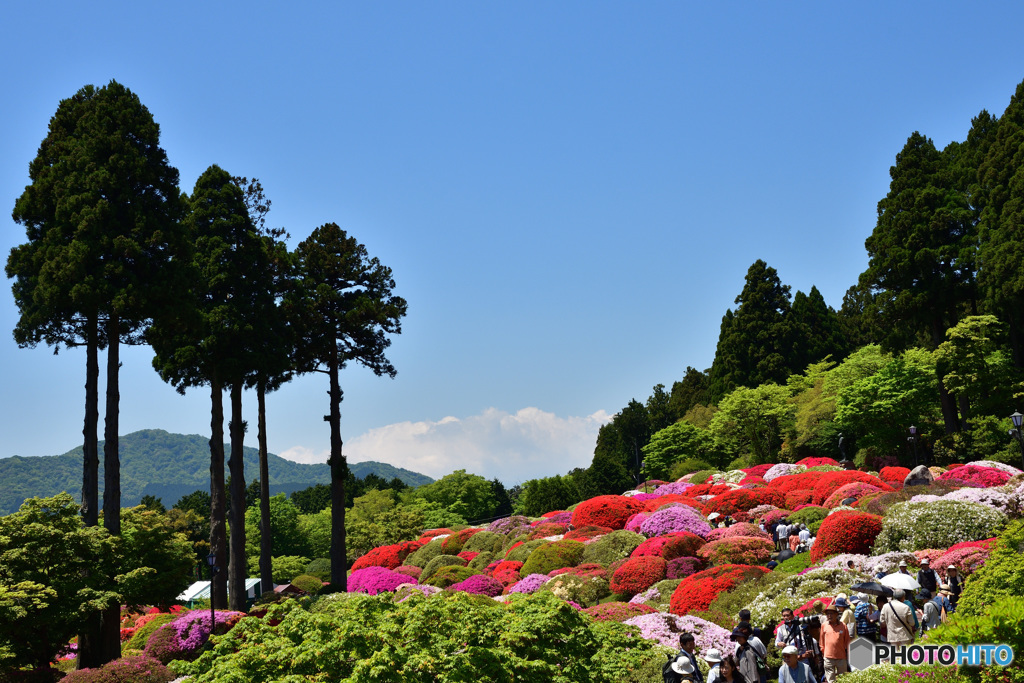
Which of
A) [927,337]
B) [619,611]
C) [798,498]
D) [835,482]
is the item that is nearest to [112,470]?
[619,611]

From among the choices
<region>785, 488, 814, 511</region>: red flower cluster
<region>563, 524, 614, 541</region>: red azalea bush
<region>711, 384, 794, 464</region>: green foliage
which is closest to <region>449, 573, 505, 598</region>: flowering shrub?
<region>563, 524, 614, 541</region>: red azalea bush

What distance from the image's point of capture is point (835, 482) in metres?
28.0

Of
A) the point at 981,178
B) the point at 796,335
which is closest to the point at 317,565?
the point at 796,335

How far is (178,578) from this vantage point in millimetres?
18031

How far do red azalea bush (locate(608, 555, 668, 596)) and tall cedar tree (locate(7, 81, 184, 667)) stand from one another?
12934 mm

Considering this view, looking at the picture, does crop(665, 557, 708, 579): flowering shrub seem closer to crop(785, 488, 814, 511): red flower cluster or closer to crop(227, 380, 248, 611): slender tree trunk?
crop(785, 488, 814, 511): red flower cluster

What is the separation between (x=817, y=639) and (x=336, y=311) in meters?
22.0

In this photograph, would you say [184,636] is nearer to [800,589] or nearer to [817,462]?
[800,589]

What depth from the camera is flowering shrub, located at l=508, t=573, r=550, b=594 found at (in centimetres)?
2226

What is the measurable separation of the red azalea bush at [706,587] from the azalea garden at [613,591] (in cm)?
5

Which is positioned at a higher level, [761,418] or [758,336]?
[758,336]

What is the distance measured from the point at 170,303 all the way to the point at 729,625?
52.3 ft

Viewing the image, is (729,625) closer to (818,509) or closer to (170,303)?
(818,509)

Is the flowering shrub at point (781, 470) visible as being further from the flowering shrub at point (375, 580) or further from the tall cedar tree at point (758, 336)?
the tall cedar tree at point (758, 336)
